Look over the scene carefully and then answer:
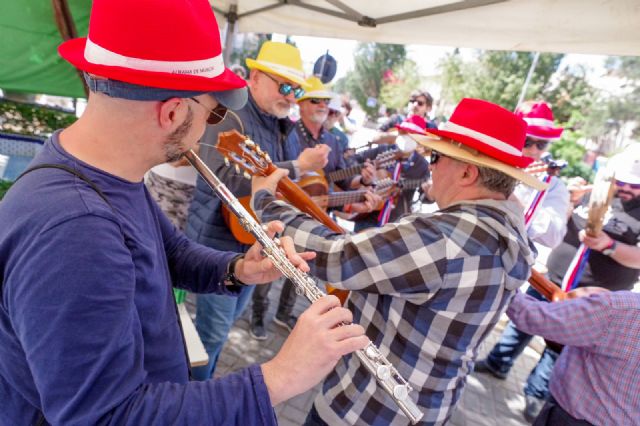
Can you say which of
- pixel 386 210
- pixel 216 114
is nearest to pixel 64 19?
pixel 216 114

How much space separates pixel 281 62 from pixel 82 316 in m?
2.58

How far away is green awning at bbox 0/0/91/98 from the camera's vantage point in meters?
3.20

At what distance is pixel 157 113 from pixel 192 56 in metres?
0.19

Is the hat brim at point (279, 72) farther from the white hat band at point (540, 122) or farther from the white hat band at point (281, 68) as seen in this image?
the white hat band at point (540, 122)

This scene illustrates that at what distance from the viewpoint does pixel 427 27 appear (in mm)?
3740

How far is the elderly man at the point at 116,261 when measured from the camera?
2.79 ft

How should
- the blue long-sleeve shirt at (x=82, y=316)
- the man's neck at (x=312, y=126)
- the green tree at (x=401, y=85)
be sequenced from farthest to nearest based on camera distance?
1. the green tree at (x=401, y=85)
2. the man's neck at (x=312, y=126)
3. the blue long-sleeve shirt at (x=82, y=316)

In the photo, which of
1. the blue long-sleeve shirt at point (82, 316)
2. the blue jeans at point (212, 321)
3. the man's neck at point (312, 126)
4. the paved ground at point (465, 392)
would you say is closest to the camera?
the blue long-sleeve shirt at point (82, 316)

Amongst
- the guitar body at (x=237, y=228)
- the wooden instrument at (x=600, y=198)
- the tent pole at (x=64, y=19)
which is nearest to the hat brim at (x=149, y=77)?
the guitar body at (x=237, y=228)

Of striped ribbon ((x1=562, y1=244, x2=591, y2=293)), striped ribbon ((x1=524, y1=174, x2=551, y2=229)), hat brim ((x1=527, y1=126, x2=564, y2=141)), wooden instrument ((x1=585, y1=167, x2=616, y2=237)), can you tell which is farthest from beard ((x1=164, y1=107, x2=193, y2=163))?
hat brim ((x1=527, y1=126, x2=564, y2=141))

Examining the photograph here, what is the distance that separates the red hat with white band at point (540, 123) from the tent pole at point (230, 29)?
388cm

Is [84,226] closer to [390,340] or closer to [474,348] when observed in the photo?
[390,340]

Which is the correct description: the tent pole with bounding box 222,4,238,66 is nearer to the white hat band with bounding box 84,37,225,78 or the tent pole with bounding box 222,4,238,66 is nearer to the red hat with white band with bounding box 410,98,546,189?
the red hat with white band with bounding box 410,98,546,189

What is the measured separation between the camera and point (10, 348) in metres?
1.03
